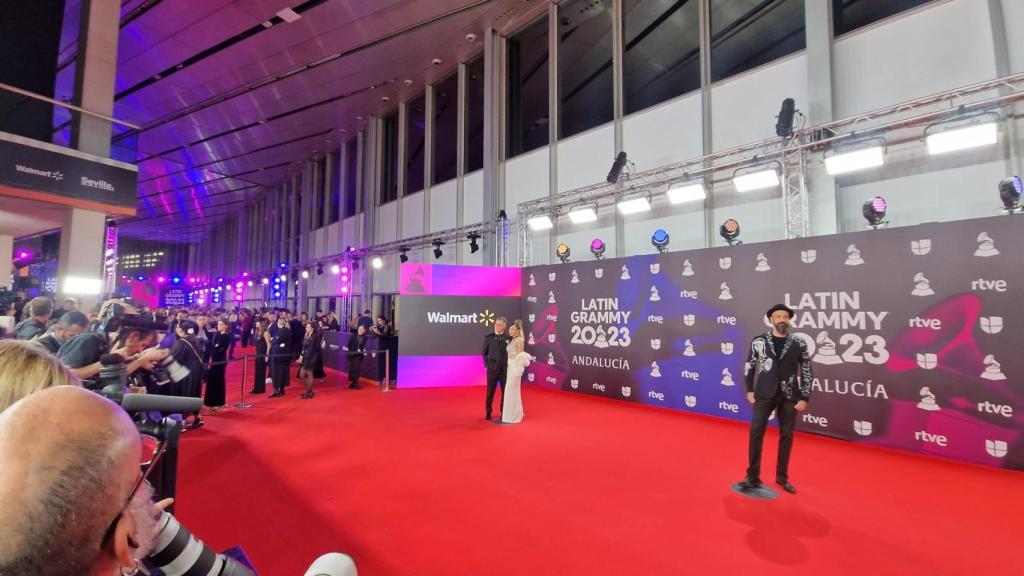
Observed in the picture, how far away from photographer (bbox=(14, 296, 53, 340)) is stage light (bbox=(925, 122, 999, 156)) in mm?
10279

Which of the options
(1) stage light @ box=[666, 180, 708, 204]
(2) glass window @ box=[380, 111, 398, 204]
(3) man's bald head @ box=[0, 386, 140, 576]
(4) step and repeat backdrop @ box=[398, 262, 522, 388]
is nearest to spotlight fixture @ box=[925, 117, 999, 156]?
(1) stage light @ box=[666, 180, 708, 204]

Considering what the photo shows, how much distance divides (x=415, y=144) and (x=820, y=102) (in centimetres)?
1157

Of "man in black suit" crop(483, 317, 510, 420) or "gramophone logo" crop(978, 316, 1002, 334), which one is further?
"man in black suit" crop(483, 317, 510, 420)

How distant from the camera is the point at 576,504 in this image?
12.6 feet

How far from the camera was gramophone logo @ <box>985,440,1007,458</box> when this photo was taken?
467 centimetres

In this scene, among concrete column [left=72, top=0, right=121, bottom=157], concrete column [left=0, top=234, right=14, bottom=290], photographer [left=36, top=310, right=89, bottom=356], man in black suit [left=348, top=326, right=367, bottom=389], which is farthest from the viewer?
concrete column [left=0, top=234, right=14, bottom=290]

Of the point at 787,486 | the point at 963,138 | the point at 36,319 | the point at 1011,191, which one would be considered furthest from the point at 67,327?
the point at 963,138

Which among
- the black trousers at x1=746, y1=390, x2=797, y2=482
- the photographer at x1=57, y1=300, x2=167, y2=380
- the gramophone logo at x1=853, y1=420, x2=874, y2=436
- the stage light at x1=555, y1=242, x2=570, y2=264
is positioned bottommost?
the gramophone logo at x1=853, y1=420, x2=874, y2=436

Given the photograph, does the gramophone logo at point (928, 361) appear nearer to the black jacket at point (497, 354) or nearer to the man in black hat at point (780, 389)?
the man in black hat at point (780, 389)

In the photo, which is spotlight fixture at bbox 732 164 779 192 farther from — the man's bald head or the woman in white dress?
the man's bald head

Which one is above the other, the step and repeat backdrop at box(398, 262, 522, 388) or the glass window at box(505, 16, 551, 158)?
the glass window at box(505, 16, 551, 158)

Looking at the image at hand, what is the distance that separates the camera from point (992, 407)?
15.5 feet

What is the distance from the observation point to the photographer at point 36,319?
4555 millimetres

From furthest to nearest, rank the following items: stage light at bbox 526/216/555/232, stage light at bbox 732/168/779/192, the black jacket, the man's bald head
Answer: stage light at bbox 526/216/555/232 → stage light at bbox 732/168/779/192 → the black jacket → the man's bald head
